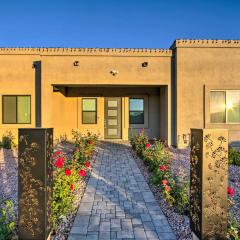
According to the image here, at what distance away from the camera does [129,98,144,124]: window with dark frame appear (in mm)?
→ 14102

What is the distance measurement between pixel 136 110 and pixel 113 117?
1315mm

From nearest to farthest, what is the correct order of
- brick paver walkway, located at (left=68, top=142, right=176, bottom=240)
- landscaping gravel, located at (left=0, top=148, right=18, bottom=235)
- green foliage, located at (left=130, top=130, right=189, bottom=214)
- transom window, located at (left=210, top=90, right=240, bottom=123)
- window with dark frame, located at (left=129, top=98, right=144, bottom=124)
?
brick paver walkway, located at (left=68, top=142, right=176, bottom=240)
green foliage, located at (left=130, top=130, right=189, bottom=214)
landscaping gravel, located at (left=0, top=148, right=18, bottom=235)
transom window, located at (left=210, top=90, right=240, bottom=123)
window with dark frame, located at (left=129, top=98, right=144, bottom=124)

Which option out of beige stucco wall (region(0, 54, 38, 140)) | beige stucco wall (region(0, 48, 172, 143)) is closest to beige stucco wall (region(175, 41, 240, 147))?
beige stucco wall (region(0, 48, 172, 143))

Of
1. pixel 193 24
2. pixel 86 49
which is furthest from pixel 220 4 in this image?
pixel 86 49

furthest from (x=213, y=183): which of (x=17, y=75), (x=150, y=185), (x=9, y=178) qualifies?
(x=17, y=75)

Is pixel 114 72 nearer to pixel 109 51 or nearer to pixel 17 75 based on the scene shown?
pixel 109 51

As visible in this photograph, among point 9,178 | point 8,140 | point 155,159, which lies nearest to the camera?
point 9,178

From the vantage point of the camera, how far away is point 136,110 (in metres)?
14.1

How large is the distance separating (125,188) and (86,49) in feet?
24.7

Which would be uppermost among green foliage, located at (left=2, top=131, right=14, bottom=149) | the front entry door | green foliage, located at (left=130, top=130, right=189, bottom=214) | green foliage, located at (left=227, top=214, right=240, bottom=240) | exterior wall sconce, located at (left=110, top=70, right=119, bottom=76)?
exterior wall sconce, located at (left=110, top=70, right=119, bottom=76)

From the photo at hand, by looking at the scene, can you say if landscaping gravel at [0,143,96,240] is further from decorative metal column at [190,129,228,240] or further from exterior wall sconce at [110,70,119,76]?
exterior wall sconce at [110,70,119,76]

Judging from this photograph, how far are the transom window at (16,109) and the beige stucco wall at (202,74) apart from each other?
22.6ft

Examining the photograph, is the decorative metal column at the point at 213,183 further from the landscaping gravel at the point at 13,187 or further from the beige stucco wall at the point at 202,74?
the beige stucco wall at the point at 202,74

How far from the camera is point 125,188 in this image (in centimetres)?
600
